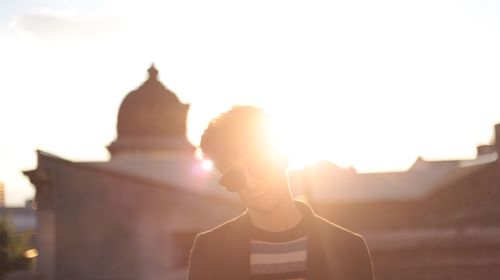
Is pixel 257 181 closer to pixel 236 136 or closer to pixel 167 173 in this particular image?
pixel 236 136

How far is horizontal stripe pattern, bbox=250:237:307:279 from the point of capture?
8.61 feet

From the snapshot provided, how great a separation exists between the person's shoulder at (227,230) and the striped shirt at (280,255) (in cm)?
10

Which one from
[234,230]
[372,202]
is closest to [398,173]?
[372,202]

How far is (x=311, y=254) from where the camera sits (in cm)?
265

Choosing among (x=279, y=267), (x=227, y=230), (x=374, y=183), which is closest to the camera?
(x=279, y=267)

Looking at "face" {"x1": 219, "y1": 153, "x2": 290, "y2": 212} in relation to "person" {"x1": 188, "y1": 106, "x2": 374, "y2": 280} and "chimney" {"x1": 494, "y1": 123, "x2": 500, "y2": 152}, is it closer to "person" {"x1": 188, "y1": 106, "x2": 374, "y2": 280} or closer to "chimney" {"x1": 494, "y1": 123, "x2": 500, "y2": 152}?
"person" {"x1": 188, "y1": 106, "x2": 374, "y2": 280}

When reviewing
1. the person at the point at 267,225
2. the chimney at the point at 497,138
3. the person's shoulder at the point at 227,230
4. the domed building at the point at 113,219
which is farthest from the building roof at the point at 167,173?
the person at the point at 267,225

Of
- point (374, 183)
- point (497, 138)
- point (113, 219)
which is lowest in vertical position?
point (113, 219)

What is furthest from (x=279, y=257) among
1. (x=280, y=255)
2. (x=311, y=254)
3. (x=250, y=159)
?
(x=250, y=159)

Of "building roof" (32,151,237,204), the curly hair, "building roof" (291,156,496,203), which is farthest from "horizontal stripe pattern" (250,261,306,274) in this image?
"building roof" (291,156,496,203)

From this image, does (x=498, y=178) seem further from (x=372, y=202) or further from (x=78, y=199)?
(x=78, y=199)

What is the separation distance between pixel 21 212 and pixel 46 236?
47.4 metres

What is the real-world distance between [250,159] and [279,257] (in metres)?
0.40

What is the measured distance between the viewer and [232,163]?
2676mm
